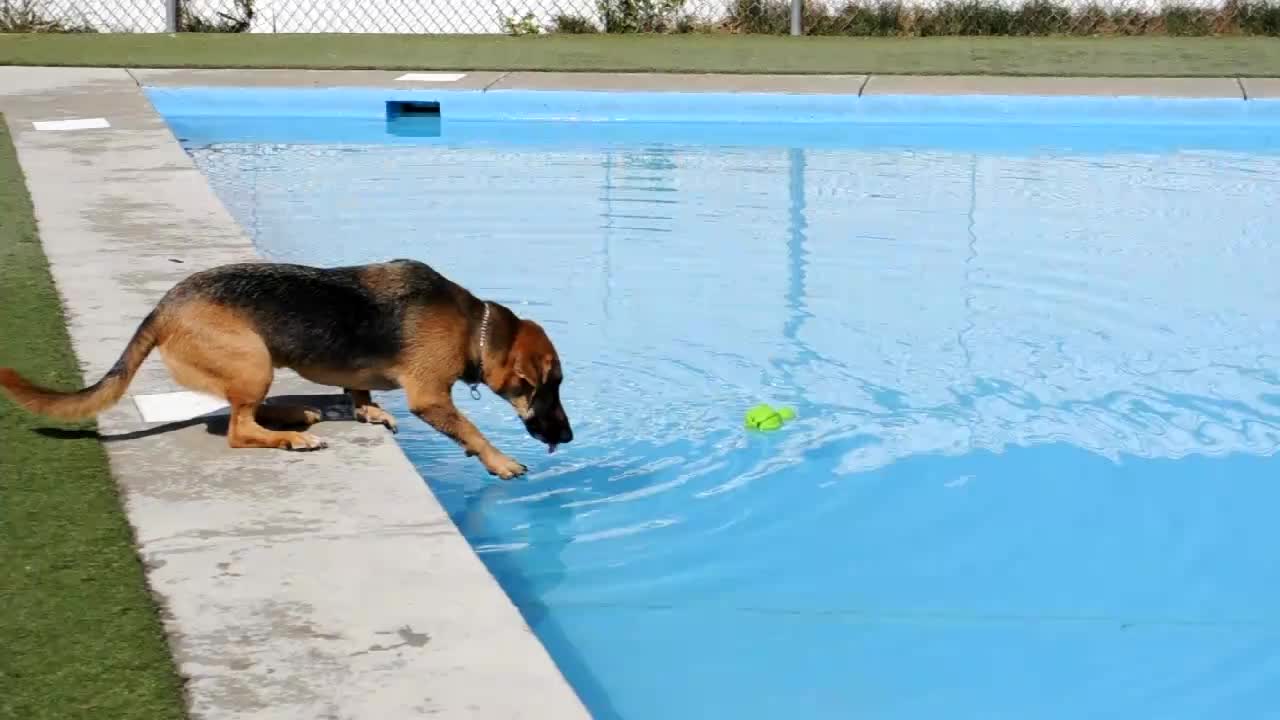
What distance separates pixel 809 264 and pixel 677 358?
198 cm

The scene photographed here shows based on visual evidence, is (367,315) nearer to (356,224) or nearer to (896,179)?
(356,224)

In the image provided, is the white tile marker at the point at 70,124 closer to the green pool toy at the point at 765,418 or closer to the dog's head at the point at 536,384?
the green pool toy at the point at 765,418

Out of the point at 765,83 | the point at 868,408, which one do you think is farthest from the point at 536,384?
the point at 765,83

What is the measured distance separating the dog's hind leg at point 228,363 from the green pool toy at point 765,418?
202cm

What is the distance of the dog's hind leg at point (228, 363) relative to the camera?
194 inches

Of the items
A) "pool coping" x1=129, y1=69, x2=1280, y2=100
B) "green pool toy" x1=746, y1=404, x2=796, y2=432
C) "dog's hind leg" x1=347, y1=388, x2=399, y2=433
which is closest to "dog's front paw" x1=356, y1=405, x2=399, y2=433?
"dog's hind leg" x1=347, y1=388, x2=399, y2=433

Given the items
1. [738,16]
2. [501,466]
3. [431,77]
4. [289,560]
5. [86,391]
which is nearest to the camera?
[289,560]

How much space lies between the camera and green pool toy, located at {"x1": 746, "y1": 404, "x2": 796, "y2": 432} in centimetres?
646

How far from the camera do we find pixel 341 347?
519 centimetres

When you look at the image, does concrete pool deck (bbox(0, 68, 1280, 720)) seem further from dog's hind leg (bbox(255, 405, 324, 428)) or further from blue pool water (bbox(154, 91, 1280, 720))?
blue pool water (bbox(154, 91, 1280, 720))

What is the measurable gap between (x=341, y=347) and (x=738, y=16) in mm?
12937

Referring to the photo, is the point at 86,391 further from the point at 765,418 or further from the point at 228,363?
the point at 765,418

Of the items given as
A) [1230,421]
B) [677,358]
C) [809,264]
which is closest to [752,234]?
[809,264]

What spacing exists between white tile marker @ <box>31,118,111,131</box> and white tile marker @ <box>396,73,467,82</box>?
324 cm
